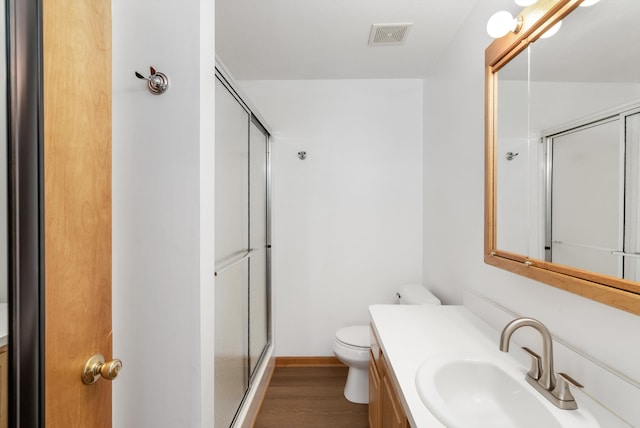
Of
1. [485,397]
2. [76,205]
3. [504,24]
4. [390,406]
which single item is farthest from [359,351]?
[504,24]

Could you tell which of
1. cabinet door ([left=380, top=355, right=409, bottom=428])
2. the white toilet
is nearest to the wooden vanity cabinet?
cabinet door ([left=380, top=355, right=409, bottom=428])

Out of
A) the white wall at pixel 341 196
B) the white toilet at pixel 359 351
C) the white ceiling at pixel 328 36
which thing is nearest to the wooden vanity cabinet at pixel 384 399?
the white toilet at pixel 359 351

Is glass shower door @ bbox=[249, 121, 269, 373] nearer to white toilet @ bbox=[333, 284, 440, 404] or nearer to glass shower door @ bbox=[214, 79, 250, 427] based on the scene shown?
glass shower door @ bbox=[214, 79, 250, 427]

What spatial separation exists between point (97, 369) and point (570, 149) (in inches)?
59.1

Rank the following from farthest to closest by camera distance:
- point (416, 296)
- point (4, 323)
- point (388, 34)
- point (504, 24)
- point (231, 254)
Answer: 1. point (416, 296)
2. point (388, 34)
3. point (231, 254)
4. point (504, 24)
5. point (4, 323)

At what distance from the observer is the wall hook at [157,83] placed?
877 mm

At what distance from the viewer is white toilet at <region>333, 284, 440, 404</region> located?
1.88 meters

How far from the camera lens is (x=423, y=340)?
1189mm

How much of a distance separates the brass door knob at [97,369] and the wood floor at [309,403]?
55.2 inches

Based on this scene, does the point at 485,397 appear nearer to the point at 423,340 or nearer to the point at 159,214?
the point at 423,340

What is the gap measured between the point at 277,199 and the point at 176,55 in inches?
63.2

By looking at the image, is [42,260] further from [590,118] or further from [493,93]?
[493,93]

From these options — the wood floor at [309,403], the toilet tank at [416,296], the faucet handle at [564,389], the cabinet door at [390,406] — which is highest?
the faucet handle at [564,389]

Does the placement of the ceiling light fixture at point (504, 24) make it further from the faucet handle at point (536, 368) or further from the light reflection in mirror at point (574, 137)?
the faucet handle at point (536, 368)
